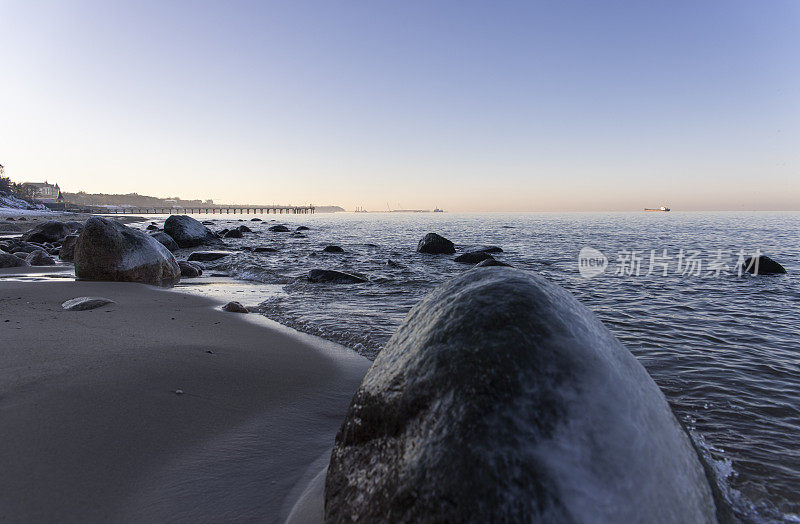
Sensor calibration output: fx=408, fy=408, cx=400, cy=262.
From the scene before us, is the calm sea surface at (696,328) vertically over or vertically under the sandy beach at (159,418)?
under

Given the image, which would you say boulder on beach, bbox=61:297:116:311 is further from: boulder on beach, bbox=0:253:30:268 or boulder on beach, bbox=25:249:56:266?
boulder on beach, bbox=25:249:56:266

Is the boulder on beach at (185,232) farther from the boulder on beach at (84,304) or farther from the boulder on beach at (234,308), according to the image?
the boulder on beach at (234,308)

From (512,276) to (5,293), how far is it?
326 inches

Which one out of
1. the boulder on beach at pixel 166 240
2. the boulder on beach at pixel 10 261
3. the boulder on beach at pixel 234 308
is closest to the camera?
the boulder on beach at pixel 234 308

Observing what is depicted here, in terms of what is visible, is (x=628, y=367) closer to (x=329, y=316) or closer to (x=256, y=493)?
(x=256, y=493)

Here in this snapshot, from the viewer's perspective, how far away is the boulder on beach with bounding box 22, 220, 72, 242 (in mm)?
19073

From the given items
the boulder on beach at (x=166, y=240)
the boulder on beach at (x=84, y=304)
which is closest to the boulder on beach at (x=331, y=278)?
the boulder on beach at (x=84, y=304)

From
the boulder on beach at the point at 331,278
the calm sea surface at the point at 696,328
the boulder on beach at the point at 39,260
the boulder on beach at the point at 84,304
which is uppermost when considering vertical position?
the boulder on beach at the point at 84,304

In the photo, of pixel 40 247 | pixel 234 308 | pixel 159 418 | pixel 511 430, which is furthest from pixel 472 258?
pixel 40 247

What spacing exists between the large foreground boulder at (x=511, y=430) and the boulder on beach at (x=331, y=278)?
8152 millimetres

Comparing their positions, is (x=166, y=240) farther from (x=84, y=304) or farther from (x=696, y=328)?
(x=696, y=328)

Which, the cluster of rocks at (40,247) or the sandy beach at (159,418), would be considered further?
the cluster of rocks at (40,247)

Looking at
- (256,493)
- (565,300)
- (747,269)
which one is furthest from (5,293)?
(747,269)

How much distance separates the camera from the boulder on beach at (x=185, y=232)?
20.5m
